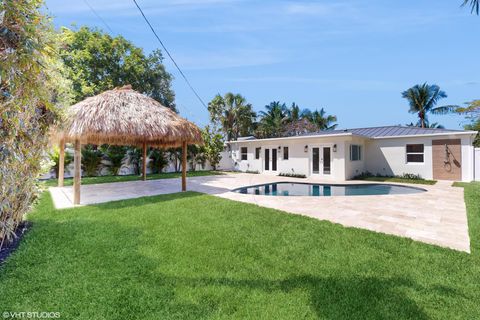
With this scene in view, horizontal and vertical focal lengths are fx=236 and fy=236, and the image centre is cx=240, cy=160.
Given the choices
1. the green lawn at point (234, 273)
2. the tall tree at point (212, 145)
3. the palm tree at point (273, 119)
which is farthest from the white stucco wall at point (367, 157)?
the palm tree at point (273, 119)

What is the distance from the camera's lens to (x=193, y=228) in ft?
16.8

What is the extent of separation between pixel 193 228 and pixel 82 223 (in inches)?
102

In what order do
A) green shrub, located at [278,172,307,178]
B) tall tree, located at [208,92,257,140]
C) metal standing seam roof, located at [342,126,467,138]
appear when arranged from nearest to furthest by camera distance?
metal standing seam roof, located at [342,126,467,138] < green shrub, located at [278,172,307,178] < tall tree, located at [208,92,257,140]

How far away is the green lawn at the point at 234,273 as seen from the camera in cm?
255

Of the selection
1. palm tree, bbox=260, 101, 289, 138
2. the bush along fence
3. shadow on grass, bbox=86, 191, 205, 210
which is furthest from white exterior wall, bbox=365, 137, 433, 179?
palm tree, bbox=260, 101, 289, 138

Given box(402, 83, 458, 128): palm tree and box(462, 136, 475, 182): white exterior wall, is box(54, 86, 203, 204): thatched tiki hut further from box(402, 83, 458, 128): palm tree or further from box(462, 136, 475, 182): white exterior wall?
box(402, 83, 458, 128): palm tree

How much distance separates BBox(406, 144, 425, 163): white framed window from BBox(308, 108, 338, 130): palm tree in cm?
1852

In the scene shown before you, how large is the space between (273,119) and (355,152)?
17.8 metres

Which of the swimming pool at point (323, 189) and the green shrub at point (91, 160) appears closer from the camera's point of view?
the swimming pool at point (323, 189)

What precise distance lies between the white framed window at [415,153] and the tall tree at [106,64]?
61.8 feet

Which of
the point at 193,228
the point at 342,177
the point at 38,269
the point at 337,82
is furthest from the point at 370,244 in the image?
the point at 337,82

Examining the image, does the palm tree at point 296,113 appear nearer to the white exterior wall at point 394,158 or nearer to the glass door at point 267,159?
the glass door at point 267,159

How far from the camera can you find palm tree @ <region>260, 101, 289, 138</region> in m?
32.2

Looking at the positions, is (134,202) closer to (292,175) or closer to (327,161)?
(292,175)
